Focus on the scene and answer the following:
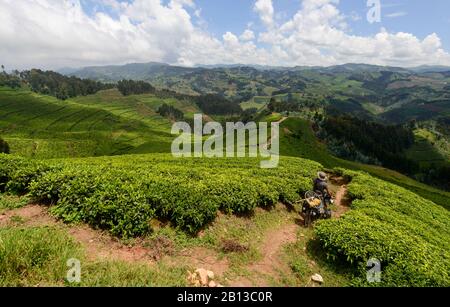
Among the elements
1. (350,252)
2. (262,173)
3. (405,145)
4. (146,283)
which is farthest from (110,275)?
(405,145)

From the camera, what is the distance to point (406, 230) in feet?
49.1

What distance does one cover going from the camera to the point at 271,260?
1133cm

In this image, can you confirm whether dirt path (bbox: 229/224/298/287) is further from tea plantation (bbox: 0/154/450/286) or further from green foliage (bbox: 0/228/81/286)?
green foliage (bbox: 0/228/81/286)

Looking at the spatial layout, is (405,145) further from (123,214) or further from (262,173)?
(123,214)

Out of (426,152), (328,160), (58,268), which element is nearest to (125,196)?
(58,268)

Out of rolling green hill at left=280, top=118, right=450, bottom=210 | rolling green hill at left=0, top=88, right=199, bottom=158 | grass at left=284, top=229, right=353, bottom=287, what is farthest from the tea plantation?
rolling green hill at left=0, top=88, right=199, bottom=158

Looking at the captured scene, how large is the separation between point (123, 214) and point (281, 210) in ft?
30.8

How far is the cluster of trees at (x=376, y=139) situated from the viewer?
13362cm

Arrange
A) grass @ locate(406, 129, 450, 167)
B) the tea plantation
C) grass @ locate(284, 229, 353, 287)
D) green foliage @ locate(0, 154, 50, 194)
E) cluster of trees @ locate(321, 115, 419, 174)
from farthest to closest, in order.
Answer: grass @ locate(406, 129, 450, 167), cluster of trees @ locate(321, 115, 419, 174), green foliage @ locate(0, 154, 50, 194), grass @ locate(284, 229, 353, 287), the tea plantation

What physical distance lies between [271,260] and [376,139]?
174666mm

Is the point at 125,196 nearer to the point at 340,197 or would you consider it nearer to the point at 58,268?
the point at 58,268

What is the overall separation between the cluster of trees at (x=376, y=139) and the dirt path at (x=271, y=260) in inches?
5214

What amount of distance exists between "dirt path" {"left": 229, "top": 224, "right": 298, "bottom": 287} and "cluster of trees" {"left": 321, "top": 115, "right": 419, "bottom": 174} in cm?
13243

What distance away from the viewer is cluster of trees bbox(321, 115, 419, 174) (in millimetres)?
133625
